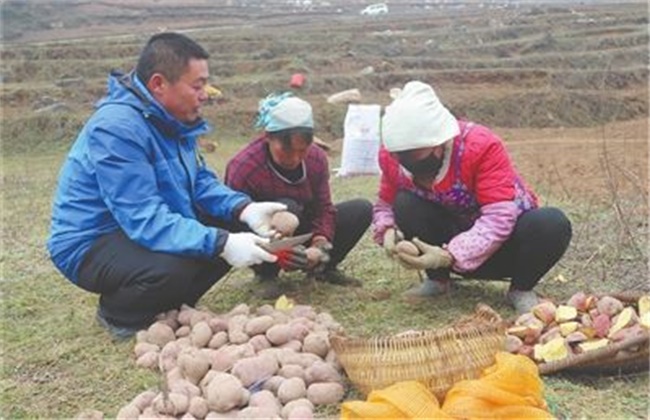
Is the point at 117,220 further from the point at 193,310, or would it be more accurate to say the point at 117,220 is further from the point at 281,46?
the point at 281,46

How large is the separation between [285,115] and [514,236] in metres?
0.97

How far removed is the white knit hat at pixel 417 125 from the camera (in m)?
3.15

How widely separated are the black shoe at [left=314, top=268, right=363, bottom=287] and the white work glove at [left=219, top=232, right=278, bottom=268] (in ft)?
2.81

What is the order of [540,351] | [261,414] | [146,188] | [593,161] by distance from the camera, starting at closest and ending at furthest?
[261,414] < [540,351] < [146,188] < [593,161]

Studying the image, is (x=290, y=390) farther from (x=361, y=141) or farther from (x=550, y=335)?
(x=361, y=141)

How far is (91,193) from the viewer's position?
327cm

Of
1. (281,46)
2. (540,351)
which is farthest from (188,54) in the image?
(281,46)

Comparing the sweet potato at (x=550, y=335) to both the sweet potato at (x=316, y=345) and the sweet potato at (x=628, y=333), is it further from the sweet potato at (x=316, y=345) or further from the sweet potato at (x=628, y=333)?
the sweet potato at (x=316, y=345)

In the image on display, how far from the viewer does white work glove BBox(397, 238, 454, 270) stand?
325 centimetres

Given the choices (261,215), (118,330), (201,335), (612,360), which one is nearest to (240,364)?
(201,335)

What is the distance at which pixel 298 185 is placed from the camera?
3.80 metres

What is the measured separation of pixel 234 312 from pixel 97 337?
604 mm

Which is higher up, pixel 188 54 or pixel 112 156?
pixel 188 54

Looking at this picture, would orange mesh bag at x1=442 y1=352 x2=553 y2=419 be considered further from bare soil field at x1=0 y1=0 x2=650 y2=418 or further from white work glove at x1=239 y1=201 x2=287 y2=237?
white work glove at x1=239 y1=201 x2=287 y2=237
